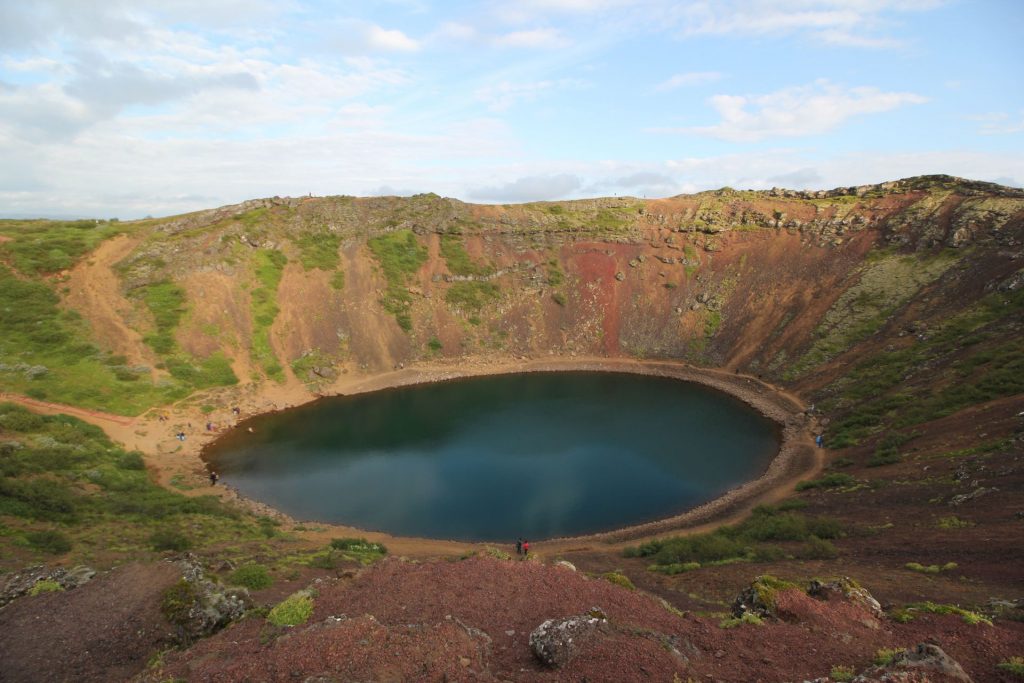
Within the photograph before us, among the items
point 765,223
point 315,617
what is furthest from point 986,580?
point 765,223

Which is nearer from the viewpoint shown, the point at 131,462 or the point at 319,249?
the point at 131,462

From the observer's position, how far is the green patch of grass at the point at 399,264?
6919 cm

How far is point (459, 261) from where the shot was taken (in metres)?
75.3

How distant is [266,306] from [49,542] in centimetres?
4444

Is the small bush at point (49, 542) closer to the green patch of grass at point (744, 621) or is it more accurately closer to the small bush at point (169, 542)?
the small bush at point (169, 542)

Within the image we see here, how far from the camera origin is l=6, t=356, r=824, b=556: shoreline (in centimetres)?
→ 3197

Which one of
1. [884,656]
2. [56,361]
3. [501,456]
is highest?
[884,656]

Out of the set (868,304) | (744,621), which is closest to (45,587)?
(744,621)

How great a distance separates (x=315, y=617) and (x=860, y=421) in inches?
1616

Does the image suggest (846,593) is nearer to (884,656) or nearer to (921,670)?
(884,656)

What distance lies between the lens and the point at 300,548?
91.8 ft

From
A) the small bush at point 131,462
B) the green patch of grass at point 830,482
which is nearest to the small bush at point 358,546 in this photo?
the small bush at point 131,462

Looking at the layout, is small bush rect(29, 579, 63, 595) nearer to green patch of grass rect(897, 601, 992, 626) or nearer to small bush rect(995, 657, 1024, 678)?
small bush rect(995, 657, 1024, 678)

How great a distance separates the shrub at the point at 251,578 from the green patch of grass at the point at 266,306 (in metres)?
40.1
